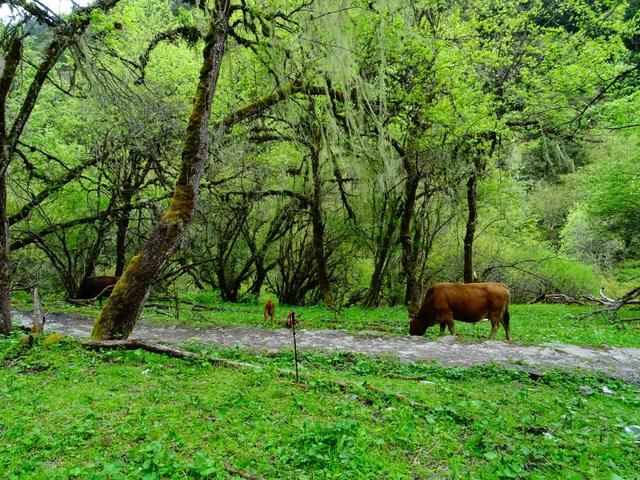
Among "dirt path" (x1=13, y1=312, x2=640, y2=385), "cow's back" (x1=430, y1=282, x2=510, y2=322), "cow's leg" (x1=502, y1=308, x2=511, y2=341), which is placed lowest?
"dirt path" (x1=13, y1=312, x2=640, y2=385)

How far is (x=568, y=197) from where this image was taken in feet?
117

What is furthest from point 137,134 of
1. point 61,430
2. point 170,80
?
point 61,430

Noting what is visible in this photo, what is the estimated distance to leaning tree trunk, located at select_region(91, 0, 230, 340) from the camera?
674 centimetres

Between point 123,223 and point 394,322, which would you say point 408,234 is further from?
point 123,223

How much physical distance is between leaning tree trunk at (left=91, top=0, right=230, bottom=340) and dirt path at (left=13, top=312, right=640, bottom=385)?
2.15 metres

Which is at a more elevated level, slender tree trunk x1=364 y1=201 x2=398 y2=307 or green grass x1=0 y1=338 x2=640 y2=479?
slender tree trunk x1=364 y1=201 x2=398 y2=307

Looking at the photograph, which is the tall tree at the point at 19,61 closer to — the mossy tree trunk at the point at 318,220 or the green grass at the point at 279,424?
the green grass at the point at 279,424

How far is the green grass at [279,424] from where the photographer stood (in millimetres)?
3352

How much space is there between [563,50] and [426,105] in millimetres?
5729

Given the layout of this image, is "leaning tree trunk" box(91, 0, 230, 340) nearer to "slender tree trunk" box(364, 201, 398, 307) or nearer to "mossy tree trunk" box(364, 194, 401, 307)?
"mossy tree trunk" box(364, 194, 401, 307)

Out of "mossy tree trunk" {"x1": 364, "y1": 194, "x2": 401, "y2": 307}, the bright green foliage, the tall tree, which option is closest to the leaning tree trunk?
the tall tree

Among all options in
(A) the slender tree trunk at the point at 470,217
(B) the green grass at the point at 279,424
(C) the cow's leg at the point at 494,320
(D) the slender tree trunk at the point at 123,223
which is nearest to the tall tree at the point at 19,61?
(B) the green grass at the point at 279,424

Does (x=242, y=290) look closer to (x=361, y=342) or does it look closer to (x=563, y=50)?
(x=361, y=342)

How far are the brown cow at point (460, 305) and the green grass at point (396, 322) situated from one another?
0.38 meters
